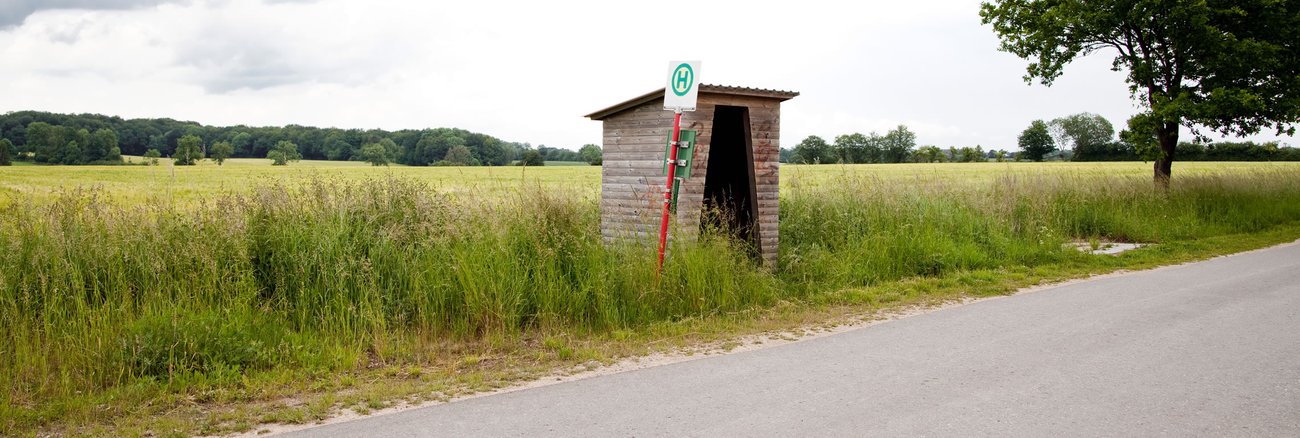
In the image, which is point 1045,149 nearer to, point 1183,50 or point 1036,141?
point 1036,141

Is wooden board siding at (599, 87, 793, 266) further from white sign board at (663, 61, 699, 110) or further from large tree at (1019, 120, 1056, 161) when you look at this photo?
large tree at (1019, 120, 1056, 161)

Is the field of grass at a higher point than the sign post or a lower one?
lower

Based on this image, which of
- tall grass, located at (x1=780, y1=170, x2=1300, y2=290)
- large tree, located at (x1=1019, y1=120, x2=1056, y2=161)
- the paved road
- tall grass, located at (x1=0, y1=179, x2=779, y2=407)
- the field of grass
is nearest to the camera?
the paved road

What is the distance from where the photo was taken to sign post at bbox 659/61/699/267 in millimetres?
8109

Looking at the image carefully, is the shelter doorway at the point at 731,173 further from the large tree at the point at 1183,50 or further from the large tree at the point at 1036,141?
the large tree at the point at 1036,141

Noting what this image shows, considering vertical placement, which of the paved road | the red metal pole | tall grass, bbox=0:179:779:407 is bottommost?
the paved road

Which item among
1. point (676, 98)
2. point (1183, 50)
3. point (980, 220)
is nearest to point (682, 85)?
point (676, 98)

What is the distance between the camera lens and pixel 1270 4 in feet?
60.8

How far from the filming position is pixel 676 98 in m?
8.25

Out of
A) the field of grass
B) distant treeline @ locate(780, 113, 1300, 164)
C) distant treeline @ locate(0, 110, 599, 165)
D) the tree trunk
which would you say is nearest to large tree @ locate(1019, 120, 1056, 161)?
distant treeline @ locate(780, 113, 1300, 164)

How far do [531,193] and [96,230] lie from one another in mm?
4846

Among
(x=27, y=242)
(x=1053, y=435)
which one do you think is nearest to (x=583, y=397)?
(x=1053, y=435)

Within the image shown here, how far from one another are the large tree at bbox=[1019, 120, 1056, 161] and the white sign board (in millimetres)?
99118

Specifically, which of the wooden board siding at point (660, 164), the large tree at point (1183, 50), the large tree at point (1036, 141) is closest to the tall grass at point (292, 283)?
the wooden board siding at point (660, 164)
